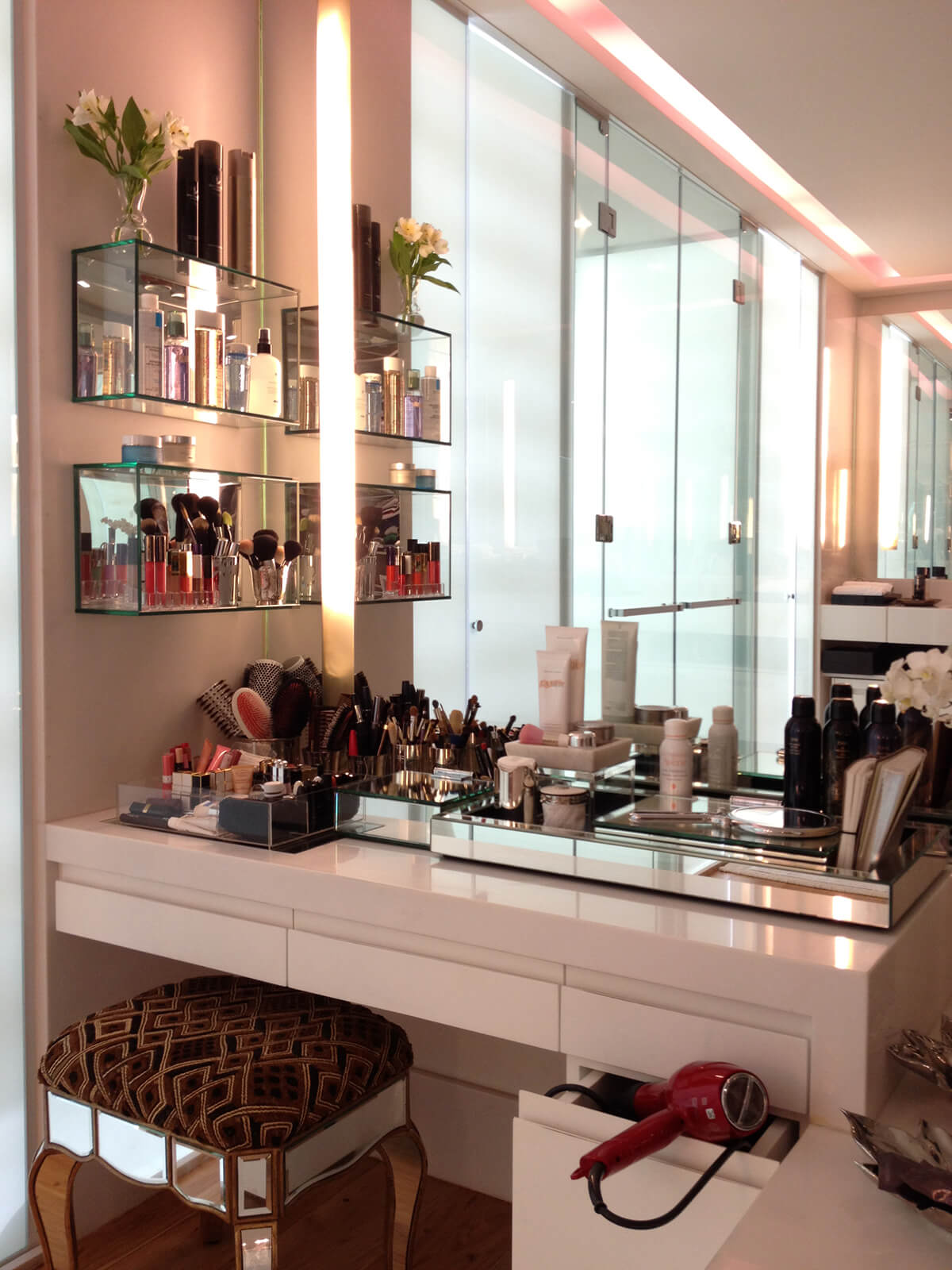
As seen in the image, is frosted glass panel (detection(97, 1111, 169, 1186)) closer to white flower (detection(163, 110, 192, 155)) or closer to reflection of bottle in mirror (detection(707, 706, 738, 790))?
reflection of bottle in mirror (detection(707, 706, 738, 790))

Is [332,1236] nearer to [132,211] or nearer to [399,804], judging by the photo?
[399,804]

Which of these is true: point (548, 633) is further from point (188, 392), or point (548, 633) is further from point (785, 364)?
point (785, 364)

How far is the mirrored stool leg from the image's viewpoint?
1.37m

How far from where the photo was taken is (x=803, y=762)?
1.52 metres

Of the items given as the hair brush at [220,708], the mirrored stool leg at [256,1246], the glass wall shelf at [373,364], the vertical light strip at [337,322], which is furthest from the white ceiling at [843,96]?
the mirrored stool leg at [256,1246]

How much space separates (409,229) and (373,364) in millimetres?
309

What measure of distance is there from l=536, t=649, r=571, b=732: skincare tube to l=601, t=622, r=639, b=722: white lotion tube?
0.09 metres

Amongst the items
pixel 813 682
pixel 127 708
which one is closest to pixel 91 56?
pixel 127 708

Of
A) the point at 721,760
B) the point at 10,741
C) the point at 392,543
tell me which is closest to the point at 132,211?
the point at 392,543

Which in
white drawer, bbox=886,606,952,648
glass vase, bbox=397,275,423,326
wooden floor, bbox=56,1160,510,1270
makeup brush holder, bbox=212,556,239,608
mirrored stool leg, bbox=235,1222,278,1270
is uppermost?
glass vase, bbox=397,275,423,326

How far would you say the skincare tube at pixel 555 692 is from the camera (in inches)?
67.8

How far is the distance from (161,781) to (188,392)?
65 centimetres

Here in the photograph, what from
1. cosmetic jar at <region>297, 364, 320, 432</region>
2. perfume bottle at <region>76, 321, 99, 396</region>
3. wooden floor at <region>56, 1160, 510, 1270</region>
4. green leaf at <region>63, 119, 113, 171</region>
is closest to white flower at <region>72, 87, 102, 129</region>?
green leaf at <region>63, 119, 113, 171</region>

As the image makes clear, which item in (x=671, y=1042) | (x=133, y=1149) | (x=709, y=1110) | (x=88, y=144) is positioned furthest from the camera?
(x=88, y=144)
